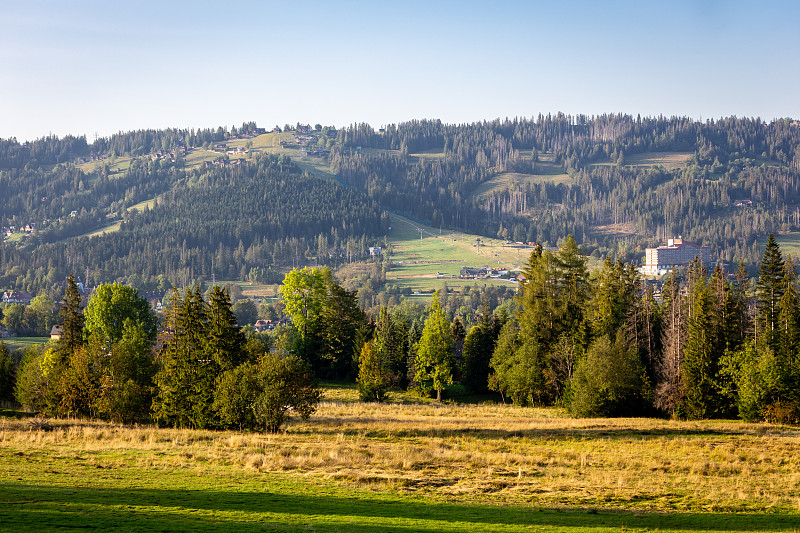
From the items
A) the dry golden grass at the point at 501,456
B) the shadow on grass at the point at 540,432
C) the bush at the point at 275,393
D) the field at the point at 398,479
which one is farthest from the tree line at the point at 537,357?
the field at the point at 398,479

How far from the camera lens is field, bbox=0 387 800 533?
17531 millimetres

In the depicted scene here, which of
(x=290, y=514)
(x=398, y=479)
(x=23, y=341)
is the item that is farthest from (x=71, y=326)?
(x=23, y=341)

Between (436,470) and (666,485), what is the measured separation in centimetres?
893

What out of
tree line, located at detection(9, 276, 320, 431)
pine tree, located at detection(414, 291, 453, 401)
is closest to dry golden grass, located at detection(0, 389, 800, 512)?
tree line, located at detection(9, 276, 320, 431)

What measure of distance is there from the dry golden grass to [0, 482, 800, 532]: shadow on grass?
1759mm

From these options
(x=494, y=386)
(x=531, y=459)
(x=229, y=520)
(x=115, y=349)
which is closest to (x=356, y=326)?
(x=494, y=386)

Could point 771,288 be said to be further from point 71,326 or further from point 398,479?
point 71,326

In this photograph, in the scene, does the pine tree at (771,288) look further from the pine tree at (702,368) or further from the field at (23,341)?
the field at (23,341)

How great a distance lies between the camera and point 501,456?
100 ft

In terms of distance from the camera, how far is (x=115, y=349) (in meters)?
46.2

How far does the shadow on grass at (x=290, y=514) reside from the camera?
1600cm

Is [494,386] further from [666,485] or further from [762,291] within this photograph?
[666,485]

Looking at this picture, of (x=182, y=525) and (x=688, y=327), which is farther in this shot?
(x=688, y=327)

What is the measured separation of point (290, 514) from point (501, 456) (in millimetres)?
14985
